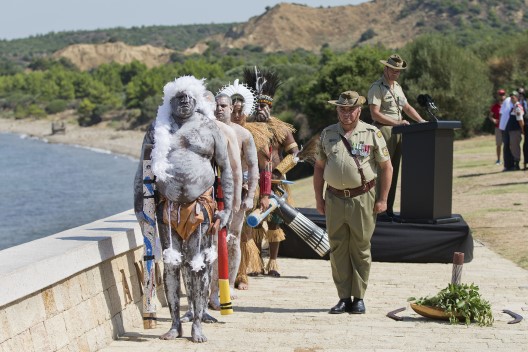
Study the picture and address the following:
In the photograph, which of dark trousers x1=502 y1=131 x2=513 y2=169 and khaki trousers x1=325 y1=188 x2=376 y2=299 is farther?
dark trousers x1=502 y1=131 x2=513 y2=169

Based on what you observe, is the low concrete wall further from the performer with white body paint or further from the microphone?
the microphone

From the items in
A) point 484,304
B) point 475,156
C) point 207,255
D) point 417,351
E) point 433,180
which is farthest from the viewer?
point 475,156

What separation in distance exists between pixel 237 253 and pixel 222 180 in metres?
1.78

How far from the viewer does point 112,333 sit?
7684 mm

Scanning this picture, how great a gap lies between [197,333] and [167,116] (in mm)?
1539

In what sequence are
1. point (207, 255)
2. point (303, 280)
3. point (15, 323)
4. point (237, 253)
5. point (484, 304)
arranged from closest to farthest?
point (15, 323), point (207, 255), point (484, 304), point (237, 253), point (303, 280)

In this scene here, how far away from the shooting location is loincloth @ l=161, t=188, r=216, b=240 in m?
7.60

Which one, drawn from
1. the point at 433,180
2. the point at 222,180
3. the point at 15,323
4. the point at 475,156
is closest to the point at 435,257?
the point at 433,180

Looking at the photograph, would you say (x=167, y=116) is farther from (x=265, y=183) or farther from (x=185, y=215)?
(x=265, y=183)

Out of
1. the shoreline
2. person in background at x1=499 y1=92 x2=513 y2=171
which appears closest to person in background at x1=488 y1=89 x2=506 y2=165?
person in background at x1=499 y1=92 x2=513 y2=171

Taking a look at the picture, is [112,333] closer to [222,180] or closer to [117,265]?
[117,265]

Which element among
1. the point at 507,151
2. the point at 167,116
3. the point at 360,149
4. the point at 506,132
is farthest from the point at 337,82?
the point at 167,116

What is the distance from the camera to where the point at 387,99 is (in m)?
11.8

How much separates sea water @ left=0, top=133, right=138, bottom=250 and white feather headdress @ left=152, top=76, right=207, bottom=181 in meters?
26.9
